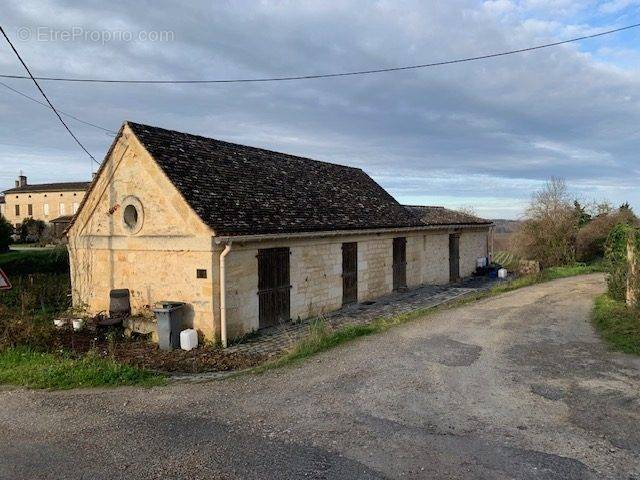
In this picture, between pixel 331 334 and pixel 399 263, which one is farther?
pixel 399 263

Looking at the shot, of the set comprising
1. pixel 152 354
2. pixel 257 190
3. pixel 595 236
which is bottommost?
pixel 152 354

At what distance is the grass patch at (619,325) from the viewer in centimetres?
888

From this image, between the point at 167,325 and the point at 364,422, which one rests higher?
the point at 167,325

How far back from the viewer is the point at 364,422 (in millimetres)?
5668

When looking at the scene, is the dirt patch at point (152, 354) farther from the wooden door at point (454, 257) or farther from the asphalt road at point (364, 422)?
the wooden door at point (454, 257)

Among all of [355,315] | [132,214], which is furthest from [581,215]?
[132,214]

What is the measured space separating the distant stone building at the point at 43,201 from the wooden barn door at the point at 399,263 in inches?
1753

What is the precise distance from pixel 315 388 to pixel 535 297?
10977mm

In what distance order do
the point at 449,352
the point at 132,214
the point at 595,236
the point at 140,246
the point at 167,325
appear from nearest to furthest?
the point at 449,352
the point at 167,325
the point at 140,246
the point at 132,214
the point at 595,236

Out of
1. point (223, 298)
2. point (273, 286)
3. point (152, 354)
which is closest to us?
point (152, 354)

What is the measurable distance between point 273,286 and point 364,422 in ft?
22.0

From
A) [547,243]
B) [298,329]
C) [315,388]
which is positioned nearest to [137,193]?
[298,329]

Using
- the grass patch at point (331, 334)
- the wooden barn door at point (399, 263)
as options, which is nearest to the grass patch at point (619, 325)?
the grass patch at point (331, 334)

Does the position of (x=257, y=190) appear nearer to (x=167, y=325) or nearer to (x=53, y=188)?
(x=167, y=325)
